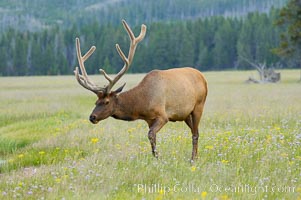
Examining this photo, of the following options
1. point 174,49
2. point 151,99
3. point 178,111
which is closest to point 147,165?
point 151,99

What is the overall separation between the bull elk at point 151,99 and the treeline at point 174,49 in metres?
80.6

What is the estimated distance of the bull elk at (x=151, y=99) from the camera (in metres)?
8.45

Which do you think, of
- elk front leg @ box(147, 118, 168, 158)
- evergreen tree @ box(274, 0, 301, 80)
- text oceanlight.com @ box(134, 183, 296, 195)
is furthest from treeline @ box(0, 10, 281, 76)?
text oceanlight.com @ box(134, 183, 296, 195)

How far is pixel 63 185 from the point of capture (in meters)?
6.34

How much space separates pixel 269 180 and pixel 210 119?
8149 millimetres

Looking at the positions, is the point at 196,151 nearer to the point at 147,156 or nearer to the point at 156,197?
the point at 147,156

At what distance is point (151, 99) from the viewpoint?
28.2 ft

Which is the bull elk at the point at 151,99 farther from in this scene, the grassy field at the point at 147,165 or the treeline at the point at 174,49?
the treeline at the point at 174,49

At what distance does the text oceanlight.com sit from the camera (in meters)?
6.20

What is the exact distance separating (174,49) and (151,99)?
297ft

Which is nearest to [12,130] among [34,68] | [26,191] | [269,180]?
[26,191]

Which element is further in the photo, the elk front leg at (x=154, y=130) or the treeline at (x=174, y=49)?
the treeline at (x=174, y=49)

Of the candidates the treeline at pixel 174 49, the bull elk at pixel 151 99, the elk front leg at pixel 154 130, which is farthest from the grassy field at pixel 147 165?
the treeline at pixel 174 49

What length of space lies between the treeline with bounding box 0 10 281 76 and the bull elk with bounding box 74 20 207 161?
80601mm
